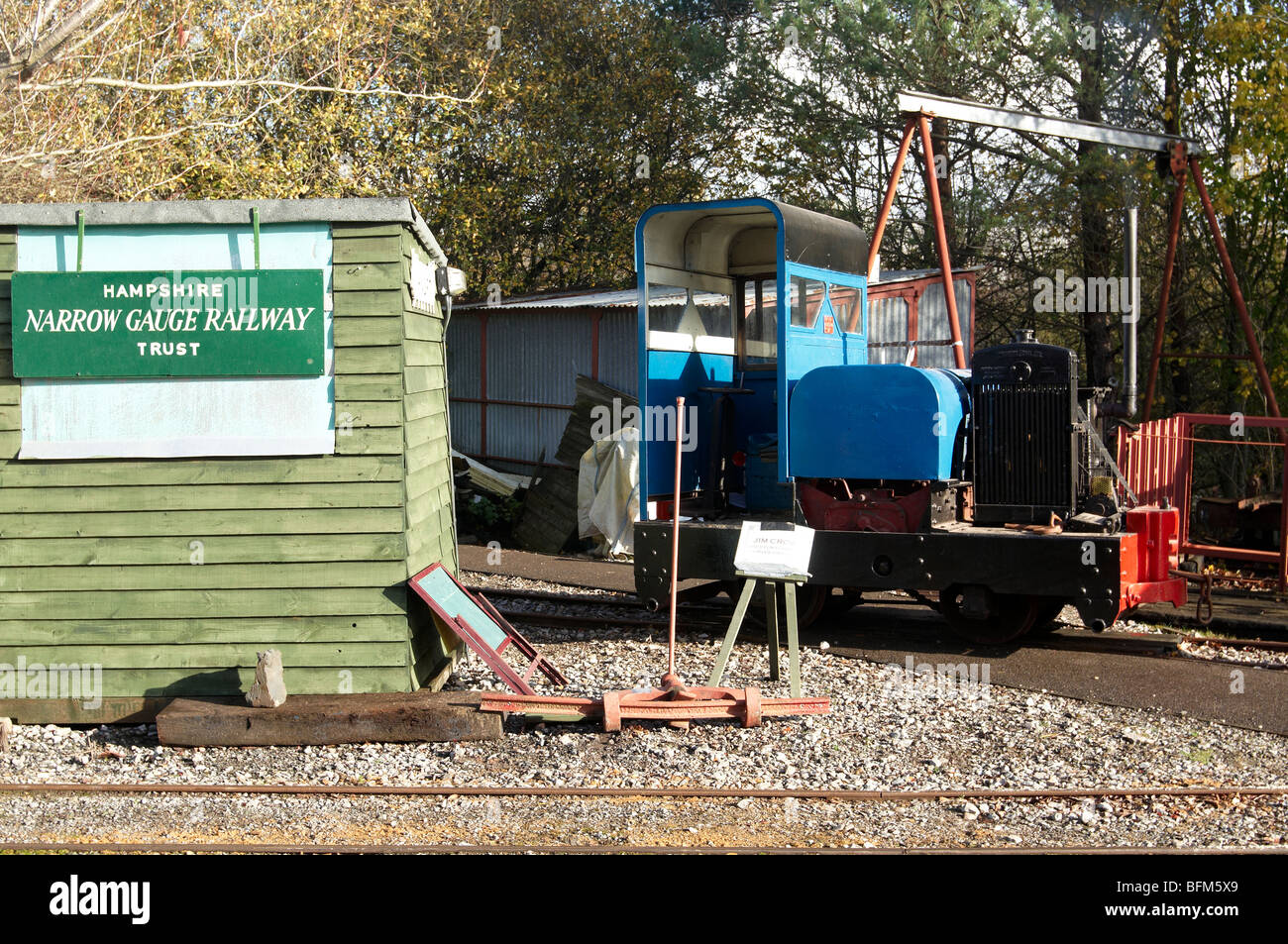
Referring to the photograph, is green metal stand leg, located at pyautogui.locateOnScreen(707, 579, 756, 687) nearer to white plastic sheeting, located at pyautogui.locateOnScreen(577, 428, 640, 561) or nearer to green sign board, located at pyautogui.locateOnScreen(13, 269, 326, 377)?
Result: green sign board, located at pyautogui.locateOnScreen(13, 269, 326, 377)

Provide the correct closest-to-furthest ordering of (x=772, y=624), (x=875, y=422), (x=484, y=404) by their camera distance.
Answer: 1. (x=772, y=624)
2. (x=875, y=422)
3. (x=484, y=404)

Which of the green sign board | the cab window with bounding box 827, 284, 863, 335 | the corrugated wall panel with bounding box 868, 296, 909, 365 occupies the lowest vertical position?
the green sign board

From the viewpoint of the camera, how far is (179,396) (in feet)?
22.5

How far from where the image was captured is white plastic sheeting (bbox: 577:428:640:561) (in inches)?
588

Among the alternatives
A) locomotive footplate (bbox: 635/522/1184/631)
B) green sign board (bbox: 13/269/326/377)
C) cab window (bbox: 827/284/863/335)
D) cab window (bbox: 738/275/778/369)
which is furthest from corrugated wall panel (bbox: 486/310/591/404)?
green sign board (bbox: 13/269/326/377)

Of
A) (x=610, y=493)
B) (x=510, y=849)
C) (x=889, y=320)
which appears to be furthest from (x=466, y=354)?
(x=510, y=849)

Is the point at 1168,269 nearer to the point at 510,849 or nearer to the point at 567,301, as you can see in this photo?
the point at 567,301

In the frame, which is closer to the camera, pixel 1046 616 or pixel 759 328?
pixel 1046 616

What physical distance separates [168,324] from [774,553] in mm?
3755

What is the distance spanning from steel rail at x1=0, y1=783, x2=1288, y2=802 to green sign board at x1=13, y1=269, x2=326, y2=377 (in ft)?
7.70

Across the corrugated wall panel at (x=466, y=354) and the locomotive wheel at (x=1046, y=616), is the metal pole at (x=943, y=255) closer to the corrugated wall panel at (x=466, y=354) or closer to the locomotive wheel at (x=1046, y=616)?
the locomotive wheel at (x=1046, y=616)

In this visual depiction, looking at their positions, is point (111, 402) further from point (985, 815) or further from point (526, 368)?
point (526, 368)

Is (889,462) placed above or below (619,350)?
below

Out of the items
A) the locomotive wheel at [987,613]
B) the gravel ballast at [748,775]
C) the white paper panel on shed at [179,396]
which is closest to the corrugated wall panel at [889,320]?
the locomotive wheel at [987,613]
